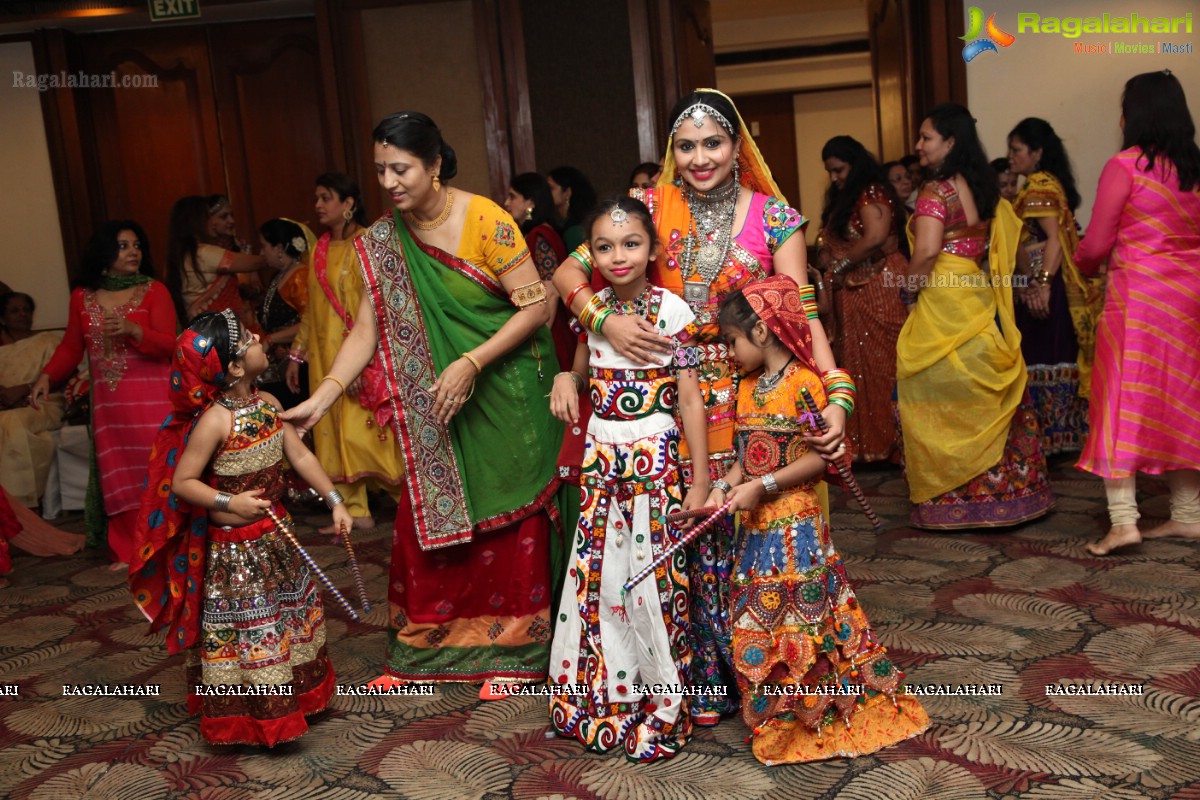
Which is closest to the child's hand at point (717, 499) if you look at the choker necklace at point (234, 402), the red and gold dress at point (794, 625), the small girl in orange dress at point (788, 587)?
the small girl in orange dress at point (788, 587)

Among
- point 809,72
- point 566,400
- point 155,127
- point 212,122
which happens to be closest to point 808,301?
point 566,400

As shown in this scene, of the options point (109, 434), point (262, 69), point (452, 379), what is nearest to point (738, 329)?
point (452, 379)

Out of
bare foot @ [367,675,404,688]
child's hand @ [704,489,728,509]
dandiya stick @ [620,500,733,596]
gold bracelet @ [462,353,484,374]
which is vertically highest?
gold bracelet @ [462,353,484,374]

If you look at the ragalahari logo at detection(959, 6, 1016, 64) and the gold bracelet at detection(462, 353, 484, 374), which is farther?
the ragalahari logo at detection(959, 6, 1016, 64)

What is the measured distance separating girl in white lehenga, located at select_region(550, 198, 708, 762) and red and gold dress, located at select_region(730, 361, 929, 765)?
16cm

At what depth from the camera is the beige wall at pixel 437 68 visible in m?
6.46

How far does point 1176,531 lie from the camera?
12.8 feet

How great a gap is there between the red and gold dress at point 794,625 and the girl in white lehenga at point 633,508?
0.16 m

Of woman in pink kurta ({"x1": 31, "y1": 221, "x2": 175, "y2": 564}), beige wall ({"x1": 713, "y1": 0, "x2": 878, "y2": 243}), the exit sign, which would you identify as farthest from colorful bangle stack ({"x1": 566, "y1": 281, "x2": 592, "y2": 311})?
beige wall ({"x1": 713, "y1": 0, "x2": 878, "y2": 243})

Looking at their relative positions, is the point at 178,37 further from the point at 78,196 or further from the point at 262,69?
the point at 78,196

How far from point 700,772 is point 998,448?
2265mm

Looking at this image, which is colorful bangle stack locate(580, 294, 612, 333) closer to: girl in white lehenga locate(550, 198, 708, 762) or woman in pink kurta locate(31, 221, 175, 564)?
girl in white lehenga locate(550, 198, 708, 762)

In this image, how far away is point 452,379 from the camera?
111 inches

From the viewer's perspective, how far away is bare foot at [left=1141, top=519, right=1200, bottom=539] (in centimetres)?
388
